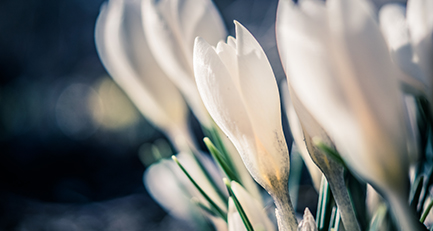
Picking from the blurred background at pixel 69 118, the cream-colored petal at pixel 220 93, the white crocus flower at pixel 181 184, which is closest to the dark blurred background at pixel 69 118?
the blurred background at pixel 69 118

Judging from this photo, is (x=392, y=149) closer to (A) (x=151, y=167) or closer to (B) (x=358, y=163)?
(B) (x=358, y=163)

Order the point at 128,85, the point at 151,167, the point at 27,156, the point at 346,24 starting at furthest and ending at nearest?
the point at 27,156 → the point at 151,167 → the point at 128,85 → the point at 346,24

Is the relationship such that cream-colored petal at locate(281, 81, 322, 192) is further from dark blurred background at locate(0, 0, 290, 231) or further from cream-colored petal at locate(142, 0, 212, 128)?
dark blurred background at locate(0, 0, 290, 231)

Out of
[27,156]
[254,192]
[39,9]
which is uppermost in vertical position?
[39,9]

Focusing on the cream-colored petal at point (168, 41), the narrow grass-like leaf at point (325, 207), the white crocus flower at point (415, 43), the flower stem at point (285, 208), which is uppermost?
the cream-colored petal at point (168, 41)

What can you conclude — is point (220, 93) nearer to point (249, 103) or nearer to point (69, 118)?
point (249, 103)

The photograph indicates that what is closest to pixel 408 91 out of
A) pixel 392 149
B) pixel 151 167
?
pixel 392 149

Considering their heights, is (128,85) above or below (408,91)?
above

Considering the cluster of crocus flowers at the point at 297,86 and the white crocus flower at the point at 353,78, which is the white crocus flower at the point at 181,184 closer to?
the cluster of crocus flowers at the point at 297,86
